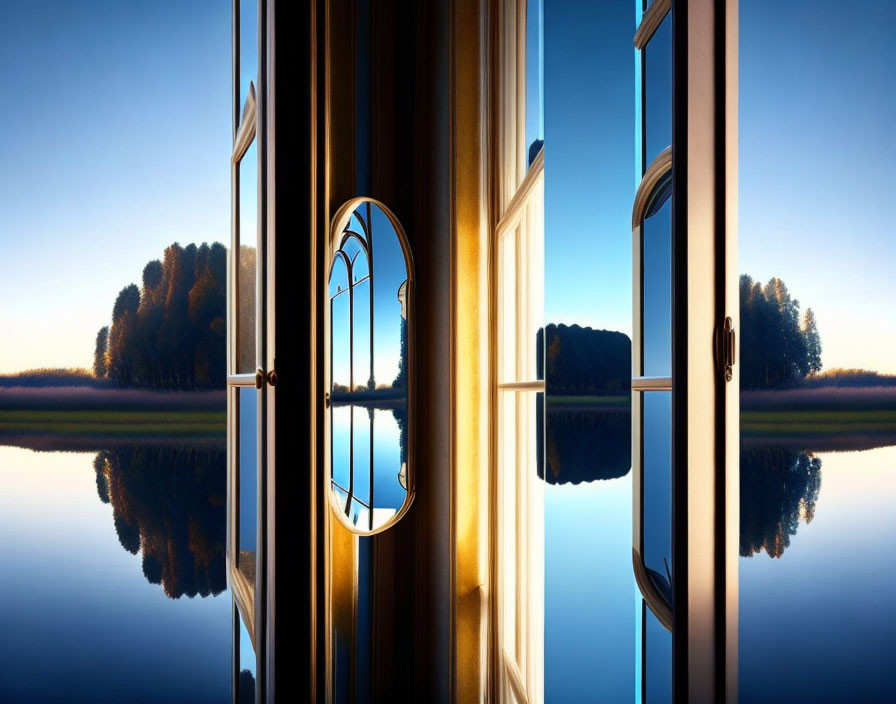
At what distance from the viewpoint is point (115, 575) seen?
1936mm

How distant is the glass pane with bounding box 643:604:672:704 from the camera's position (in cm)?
68

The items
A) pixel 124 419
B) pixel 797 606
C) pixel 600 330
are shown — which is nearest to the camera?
pixel 797 606

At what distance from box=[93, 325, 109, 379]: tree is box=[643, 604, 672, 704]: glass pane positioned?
1.74 meters

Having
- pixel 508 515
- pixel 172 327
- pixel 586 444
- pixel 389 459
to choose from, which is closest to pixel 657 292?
pixel 586 444

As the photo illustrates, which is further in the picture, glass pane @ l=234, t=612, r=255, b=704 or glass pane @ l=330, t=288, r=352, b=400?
glass pane @ l=330, t=288, r=352, b=400

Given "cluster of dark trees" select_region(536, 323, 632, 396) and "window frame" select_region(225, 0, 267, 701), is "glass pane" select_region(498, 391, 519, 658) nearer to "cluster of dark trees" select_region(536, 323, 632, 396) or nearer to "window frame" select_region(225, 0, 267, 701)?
"cluster of dark trees" select_region(536, 323, 632, 396)

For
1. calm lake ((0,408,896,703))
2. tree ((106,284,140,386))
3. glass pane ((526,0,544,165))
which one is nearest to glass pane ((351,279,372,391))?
calm lake ((0,408,896,703))

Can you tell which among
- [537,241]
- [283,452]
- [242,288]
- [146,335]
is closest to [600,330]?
[537,241]

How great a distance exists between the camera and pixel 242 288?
1.29 m

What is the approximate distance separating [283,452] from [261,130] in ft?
1.81

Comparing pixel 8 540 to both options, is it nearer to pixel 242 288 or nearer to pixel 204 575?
pixel 204 575

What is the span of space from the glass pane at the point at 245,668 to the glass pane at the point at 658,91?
3.50 feet

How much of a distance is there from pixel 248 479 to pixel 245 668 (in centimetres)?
36

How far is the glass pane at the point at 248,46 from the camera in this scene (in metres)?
1.16
